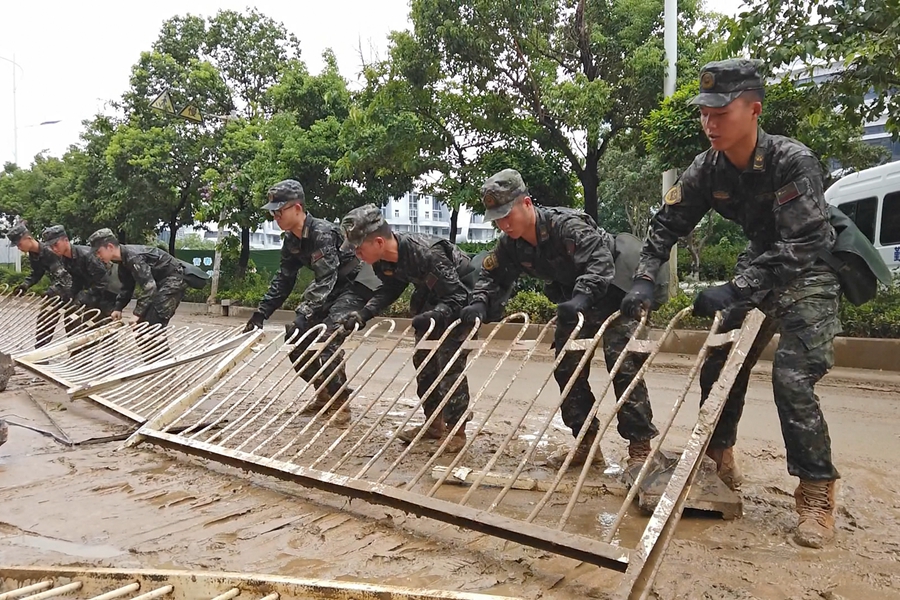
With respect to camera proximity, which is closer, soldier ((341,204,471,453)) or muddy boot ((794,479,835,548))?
muddy boot ((794,479,835,548))

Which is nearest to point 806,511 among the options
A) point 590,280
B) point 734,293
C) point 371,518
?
point 734,293

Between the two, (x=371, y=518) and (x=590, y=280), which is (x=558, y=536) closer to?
(x=371, y=518)

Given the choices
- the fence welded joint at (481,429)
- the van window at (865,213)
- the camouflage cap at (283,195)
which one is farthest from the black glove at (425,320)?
the van window at (865,213)

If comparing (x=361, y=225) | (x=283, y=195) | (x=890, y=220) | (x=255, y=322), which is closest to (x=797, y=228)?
(x=361, y=225)

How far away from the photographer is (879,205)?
9.57 m

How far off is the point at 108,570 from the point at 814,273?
259 cm

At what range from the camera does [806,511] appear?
240cm

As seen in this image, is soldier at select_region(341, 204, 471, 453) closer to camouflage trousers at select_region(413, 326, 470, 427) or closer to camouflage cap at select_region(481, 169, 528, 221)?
camouflage trousers at select_region(413, 326, 470, 427)

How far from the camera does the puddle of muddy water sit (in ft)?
7.82

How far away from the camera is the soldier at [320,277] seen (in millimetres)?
4602

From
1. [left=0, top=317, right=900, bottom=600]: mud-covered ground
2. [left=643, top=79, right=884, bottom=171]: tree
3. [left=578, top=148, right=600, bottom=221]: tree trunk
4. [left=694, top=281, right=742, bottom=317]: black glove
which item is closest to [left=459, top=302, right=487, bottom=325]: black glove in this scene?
[left=0, top=317, right=900, bottom=600]: mud-covered ground

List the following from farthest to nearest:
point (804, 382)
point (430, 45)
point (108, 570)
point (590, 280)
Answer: point (430, 45)
point (590, 280)
point (804, 382)
point (108, 570)

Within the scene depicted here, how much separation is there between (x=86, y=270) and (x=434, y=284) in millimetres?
5061

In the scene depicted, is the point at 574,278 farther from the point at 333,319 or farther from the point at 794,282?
the point at 333,319
